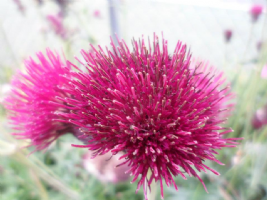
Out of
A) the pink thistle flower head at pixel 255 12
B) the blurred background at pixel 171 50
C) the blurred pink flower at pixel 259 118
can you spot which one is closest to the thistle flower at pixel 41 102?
the blurred background at pixel 171 50

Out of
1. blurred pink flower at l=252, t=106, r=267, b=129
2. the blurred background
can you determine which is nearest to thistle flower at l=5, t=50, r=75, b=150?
the blurred background

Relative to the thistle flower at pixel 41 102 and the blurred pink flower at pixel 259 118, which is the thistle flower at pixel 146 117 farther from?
the blurred pink flower at pixel 259 118

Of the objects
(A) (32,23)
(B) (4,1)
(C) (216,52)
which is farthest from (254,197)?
(B) (4,1)

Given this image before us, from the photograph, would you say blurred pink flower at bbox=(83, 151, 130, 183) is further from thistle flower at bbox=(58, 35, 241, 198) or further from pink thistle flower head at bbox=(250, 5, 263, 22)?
pink thistle flower head at bbox=(250, 5, 263, 22)

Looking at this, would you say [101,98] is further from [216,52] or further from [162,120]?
[216,52]

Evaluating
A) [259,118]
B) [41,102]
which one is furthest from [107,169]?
[259,118]
